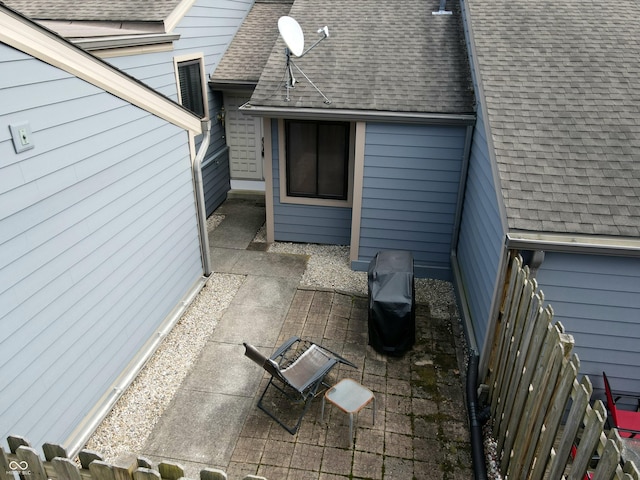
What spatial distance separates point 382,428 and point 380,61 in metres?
5.91

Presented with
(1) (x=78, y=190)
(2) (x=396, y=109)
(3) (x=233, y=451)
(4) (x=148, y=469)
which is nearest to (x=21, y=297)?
(1) (x=78, y=190)

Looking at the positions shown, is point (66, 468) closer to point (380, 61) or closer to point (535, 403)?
point (535, 403)

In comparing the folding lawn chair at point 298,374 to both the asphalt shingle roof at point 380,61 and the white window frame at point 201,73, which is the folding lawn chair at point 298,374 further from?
the white window frame at point 201,73

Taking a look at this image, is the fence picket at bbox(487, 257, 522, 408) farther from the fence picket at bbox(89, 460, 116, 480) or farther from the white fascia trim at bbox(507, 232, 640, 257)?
the fence picket at bbox(89, 460, 116, 480)

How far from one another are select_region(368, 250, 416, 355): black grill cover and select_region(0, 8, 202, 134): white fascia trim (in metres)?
3.49

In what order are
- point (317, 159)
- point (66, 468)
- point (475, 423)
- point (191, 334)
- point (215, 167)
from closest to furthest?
1. point (66, 468)
2. point (475, 423)
3. point (191, 334)
4. point (317, 159)
5. point (215, 167)

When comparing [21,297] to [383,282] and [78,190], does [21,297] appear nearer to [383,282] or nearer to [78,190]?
[78,190]

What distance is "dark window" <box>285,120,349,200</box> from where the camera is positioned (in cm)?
798

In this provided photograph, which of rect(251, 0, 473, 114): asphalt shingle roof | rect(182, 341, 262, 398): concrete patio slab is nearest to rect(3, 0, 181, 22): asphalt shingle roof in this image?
rect(251, 0, 473, 114): asphalt shingle roof

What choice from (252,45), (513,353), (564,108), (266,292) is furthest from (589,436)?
(252,45)

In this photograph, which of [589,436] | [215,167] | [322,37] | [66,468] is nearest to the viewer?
[589,436]

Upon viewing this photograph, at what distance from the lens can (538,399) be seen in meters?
3.45

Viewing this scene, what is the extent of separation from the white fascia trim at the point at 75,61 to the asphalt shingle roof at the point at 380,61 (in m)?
2.39

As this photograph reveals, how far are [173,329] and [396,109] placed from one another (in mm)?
4585
